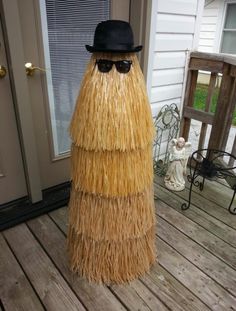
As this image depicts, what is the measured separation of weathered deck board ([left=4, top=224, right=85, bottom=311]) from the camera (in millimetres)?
1229

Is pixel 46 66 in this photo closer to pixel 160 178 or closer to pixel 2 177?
pixel 2 177

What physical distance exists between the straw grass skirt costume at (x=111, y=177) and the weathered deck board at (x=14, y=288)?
0.25 metres

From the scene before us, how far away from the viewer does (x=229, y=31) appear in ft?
17.4

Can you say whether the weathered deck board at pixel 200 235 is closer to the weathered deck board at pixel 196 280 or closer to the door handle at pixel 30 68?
the weathered deck board at pixel 196 280

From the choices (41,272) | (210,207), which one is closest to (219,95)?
(210,207)

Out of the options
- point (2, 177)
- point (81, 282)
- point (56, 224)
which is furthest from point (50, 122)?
point (81, 282)

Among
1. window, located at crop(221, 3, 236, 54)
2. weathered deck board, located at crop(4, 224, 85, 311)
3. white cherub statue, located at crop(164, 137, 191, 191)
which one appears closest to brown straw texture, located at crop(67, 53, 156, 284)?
weathered deck board, located at crop(4, 224, 85, 311)

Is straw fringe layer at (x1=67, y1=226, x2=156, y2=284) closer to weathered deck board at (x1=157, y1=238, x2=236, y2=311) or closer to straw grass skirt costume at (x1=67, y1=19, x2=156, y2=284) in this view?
straw grass skirt costume at (x1=67, y1=19, x2=156, y2=284)

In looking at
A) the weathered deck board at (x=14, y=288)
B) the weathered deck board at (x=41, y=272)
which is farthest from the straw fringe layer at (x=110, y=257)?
the weathered deck board at (x=14, y=288)

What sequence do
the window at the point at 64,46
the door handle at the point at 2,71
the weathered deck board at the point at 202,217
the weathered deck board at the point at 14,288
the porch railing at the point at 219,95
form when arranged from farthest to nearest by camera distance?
the porch railing at the point at 219,95 < the weathered deck board at the point at 202,217 < the window at the point at 64,46 < the door handle at the point at 2,71 < the weathered deck board at the point at 14,288

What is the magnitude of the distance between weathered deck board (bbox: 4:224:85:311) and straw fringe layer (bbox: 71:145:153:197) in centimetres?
58

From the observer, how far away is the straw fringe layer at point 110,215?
1.12m

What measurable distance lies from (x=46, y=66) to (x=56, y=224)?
1047 millimetres

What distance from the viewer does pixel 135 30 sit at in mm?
1808
